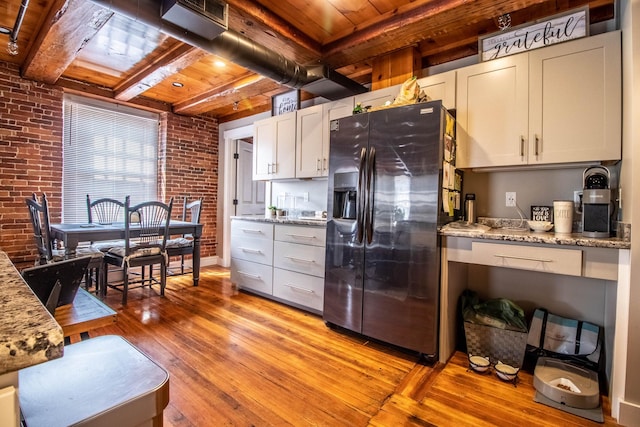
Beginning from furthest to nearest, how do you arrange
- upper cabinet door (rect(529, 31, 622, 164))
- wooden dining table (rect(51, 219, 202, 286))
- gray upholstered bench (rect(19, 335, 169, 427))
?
1. wooden dining table (rect(51, 219, 202, 286))
2. upper cabinet door (rect(529, 31, 622, 164))
3. gray upholstered bench (rect(19, 335, 169, 427))

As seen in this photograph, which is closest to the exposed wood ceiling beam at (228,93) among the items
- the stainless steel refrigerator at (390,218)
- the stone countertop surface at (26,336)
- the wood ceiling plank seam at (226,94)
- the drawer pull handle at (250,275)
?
the wood ceiling plank seam at (226,94)

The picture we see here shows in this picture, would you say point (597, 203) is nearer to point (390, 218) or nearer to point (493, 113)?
point (493, 113)

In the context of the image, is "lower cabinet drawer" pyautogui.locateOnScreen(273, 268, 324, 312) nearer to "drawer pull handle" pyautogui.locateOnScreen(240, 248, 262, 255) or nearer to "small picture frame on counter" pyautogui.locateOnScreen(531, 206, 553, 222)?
"drawer pull handle" pyautogui.locateOnScreen(240, 248, 262, 255)

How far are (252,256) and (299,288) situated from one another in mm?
774

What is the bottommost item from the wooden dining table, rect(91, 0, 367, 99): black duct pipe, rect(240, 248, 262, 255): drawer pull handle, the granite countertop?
rect(240, 248, 262, 255): drawer pull handle

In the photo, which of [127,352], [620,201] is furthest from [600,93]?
[127,352]

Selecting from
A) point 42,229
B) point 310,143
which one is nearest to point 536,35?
point 310,143

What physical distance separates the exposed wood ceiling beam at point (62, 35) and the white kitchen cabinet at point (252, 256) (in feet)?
7.19

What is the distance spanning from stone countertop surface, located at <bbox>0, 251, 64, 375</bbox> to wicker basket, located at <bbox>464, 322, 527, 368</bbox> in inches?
94.2

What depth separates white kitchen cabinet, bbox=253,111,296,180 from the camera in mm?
3648

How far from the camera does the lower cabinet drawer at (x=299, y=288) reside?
9.77 feet

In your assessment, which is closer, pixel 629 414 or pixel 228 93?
pixel 629 414

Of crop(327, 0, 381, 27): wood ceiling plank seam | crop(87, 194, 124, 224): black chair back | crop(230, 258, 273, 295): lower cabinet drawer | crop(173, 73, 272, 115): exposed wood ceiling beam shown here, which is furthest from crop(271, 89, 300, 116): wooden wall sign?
crop(87, 194, 124, 224): black chair back

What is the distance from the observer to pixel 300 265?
310 cm
